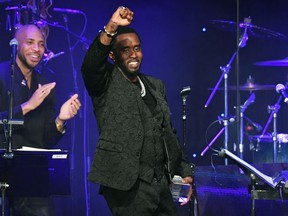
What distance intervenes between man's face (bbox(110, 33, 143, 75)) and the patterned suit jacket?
5 centimetres

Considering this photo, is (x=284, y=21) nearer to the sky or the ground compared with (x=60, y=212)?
nearer to the sky

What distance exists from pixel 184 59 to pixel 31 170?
3.81m

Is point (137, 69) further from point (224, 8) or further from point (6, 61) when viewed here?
point (224, 8)

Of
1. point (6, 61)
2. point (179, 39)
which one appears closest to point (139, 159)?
point (6, 61)

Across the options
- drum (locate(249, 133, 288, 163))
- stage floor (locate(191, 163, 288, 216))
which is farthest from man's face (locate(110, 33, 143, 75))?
drum (locate(249, 133, 288, 163))

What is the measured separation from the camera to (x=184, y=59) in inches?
265

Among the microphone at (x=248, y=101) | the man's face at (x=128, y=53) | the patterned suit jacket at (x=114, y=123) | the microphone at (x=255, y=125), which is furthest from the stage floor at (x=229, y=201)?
the microphone at (x=255, y=125)

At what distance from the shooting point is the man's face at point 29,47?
410 cm

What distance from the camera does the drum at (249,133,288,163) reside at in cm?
640

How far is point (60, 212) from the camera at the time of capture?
4789 millimetres

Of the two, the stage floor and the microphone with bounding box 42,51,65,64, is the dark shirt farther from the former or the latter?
the stage floor

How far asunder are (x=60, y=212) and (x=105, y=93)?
262 centimetres

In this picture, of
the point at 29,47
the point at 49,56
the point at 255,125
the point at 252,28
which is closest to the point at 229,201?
the point at 29,47

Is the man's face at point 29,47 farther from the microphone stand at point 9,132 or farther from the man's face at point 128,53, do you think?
the man's face at point 128,53
